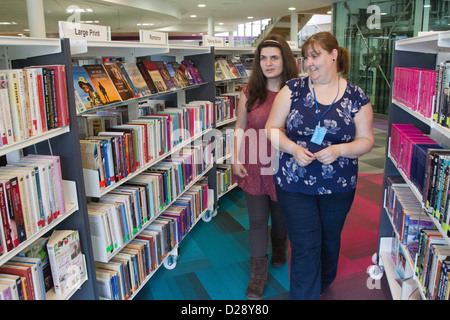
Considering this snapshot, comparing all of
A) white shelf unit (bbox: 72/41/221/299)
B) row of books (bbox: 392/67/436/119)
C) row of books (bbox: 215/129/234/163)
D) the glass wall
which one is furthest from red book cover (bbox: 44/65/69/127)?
the glass wall

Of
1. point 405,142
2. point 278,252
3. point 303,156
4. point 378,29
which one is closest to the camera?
point 303,156

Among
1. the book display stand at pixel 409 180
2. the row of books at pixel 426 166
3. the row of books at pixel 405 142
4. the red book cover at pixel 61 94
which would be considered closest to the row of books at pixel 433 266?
the book display stand at pixel 409 180

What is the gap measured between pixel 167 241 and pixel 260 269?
721 mm

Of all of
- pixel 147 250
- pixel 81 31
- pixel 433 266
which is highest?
pixel 81 31

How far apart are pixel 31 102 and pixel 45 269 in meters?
0.75

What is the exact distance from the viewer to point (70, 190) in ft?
5.89

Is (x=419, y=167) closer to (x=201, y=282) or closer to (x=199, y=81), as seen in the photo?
(x=201, y=282)

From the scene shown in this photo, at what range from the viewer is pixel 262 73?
94.8 inches

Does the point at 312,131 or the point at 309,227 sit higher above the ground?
the point at 312,131

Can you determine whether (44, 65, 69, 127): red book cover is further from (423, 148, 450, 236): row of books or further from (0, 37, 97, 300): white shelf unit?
(423, 148, 450, 236): row of books

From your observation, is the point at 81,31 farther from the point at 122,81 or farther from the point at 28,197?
the point at 28,197

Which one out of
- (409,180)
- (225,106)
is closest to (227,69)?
(225,106)

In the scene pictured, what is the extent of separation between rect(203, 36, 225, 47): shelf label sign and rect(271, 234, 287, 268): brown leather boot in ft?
6.28

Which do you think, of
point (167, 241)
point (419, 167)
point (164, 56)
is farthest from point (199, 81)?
point (419, 167)
